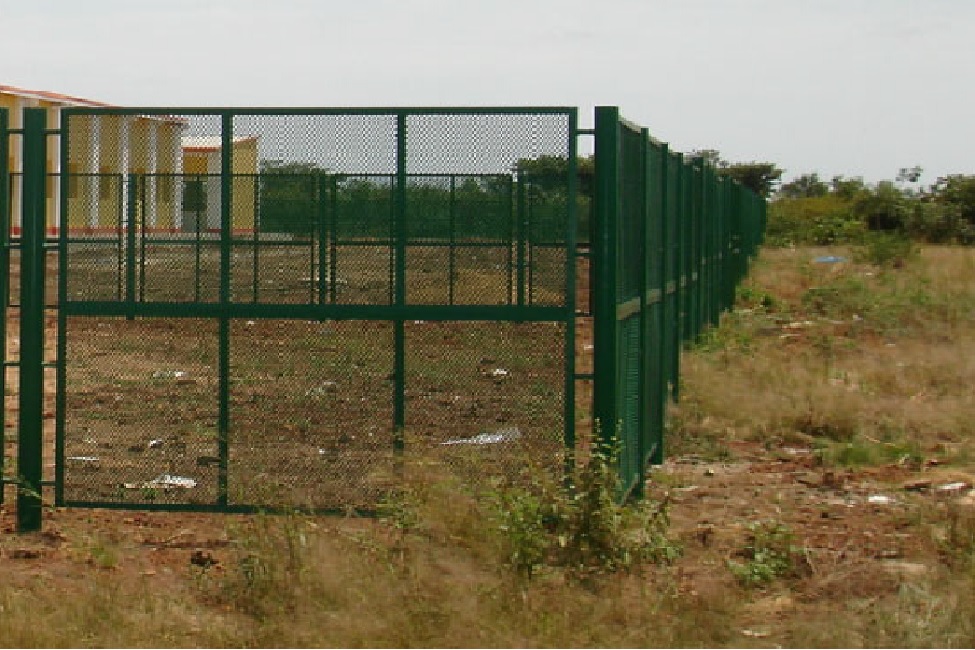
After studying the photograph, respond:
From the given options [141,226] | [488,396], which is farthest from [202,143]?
[488,396]

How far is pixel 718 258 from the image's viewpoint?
21078mm

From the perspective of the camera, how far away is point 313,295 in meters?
8.09

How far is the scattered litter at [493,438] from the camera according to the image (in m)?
7.86

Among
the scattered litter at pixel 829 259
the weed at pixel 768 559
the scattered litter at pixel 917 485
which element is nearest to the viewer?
the weed at pixel 768 559

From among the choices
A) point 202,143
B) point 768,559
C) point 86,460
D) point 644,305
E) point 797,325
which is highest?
point 202,143

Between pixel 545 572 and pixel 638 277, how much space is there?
292 cm

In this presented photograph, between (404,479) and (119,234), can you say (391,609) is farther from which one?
(119,234)

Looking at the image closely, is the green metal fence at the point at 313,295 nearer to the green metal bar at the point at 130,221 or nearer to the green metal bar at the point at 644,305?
the green metal bar at the point at 130,221

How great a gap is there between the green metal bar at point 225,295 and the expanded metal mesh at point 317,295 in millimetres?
12

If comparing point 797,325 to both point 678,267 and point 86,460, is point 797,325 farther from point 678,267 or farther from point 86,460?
point 86,460

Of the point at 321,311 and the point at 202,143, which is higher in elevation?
the point at 202,143

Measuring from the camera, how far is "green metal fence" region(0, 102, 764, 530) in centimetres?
788

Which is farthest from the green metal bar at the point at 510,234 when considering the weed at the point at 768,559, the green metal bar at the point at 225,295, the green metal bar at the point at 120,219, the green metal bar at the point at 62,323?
the green metal bar at the point at 62,323

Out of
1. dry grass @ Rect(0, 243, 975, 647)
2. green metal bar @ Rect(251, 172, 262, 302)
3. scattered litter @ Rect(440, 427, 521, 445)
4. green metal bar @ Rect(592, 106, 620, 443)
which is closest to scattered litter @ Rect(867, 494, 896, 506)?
dry grass @ Rect(0, 243, 975, 647)
